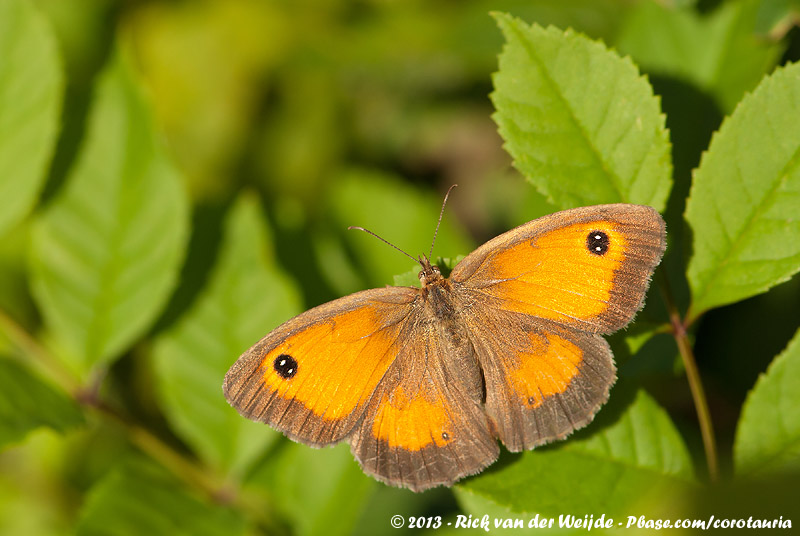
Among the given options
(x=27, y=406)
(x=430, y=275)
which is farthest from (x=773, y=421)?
(x=27, y=406)

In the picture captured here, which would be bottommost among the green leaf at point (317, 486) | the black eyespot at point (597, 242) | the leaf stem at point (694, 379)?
the green leaf at point (317, 486)

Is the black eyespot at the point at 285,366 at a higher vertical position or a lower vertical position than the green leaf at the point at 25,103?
lower

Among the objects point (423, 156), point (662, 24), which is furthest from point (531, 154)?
point (423, 156)

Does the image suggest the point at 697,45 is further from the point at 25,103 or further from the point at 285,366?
the point at 25,103

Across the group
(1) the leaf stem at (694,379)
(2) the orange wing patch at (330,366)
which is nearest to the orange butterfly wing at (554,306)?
(1) the leaf stem at (694,379)

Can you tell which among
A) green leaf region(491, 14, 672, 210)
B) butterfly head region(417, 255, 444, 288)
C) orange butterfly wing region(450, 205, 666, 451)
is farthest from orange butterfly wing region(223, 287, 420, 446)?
green leaf region(491, 14, 672, 210)
